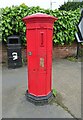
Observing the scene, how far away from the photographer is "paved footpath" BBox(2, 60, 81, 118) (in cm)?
414

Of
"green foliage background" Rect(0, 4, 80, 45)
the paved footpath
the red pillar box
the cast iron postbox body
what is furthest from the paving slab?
"green foliage background" Rect(0, 4, 80, 45)

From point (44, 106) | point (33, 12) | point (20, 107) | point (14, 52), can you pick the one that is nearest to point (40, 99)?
point (44, 106)

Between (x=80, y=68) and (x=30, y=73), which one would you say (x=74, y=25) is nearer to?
(x=80, y=68)

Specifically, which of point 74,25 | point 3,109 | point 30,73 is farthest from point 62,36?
point 3,109

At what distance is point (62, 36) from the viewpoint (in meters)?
8.32

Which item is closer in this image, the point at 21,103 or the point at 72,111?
the point at 72,111

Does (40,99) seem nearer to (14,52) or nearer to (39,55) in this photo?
(39,55)

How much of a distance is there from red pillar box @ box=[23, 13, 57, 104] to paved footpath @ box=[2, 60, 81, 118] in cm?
25

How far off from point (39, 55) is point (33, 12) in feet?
12.3

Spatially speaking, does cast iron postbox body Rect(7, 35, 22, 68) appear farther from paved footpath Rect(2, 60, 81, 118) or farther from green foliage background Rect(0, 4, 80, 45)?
green foliage background Rect(0, 4, 80, 45)

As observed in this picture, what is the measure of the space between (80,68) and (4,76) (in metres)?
2.48

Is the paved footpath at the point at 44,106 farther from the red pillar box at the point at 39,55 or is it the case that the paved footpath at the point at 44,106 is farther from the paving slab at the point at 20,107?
the red pillar box at the point at 39,55

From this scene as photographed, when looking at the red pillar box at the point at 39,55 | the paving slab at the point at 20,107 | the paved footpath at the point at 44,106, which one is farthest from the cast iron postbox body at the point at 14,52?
the red pillar box at the point at 39,55

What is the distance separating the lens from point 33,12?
7.76 meters
